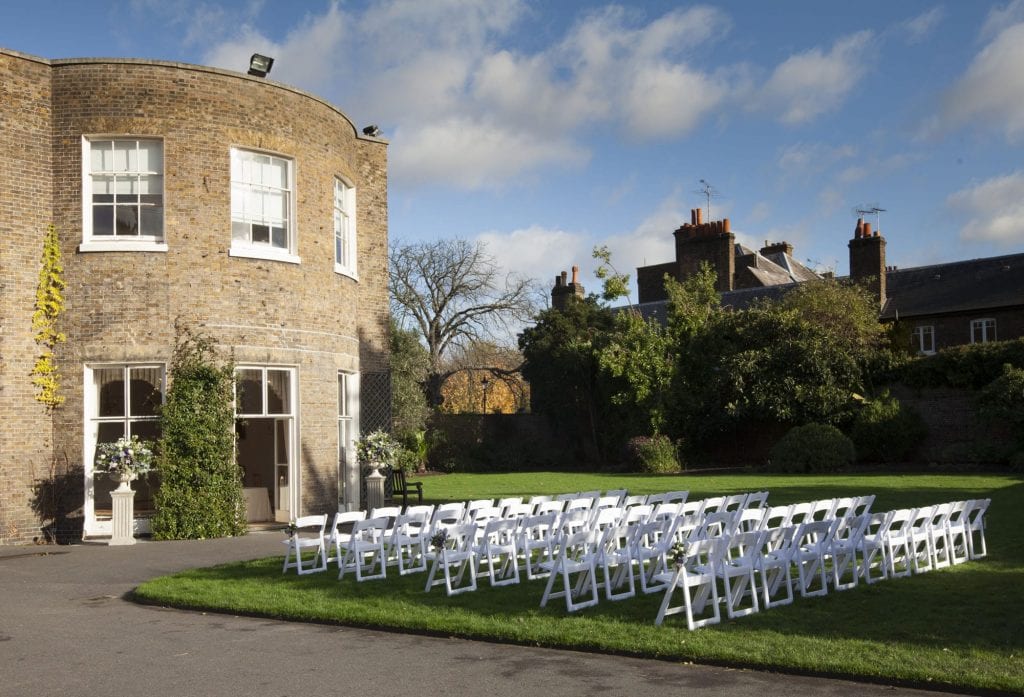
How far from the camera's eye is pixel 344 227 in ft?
65.8

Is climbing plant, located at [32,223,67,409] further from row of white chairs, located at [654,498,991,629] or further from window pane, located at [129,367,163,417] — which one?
row of white chairs, located at [654,498,991,629]

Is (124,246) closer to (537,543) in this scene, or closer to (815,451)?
(537,543)

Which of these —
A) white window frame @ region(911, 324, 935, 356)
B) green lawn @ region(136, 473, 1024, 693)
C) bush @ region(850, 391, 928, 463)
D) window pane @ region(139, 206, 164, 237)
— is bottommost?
green lawn @ region(136, 473, 1024, 693)

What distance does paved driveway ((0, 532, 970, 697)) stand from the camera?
692 cm

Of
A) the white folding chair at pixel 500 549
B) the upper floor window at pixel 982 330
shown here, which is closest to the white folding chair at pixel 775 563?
the white folding chair at pixel 500 549

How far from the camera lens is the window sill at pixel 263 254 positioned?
56.4 feet

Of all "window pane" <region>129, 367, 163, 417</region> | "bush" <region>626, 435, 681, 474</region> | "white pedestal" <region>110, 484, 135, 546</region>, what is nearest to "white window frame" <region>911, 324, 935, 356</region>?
"bush" <region>626, 435, 681, 474</region>

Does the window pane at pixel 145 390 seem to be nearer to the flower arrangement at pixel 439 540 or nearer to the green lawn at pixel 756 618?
the green lawn at pixel 756 618

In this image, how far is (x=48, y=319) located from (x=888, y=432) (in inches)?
909

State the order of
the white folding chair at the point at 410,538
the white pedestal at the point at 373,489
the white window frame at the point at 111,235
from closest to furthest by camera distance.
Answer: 1. the white folding chair at the point at 410,538
2. the white window frame at the point at 111,235
3. the white pedestal at the point at 373,489

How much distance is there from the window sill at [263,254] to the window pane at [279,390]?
191 cm

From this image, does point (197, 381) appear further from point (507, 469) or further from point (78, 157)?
point (507, 469)

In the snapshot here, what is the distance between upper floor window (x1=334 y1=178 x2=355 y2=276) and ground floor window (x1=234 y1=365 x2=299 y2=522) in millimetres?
2577

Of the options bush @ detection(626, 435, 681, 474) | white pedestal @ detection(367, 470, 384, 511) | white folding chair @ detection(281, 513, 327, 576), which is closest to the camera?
white folding chair @ detection(281, 513, 327, 576)
